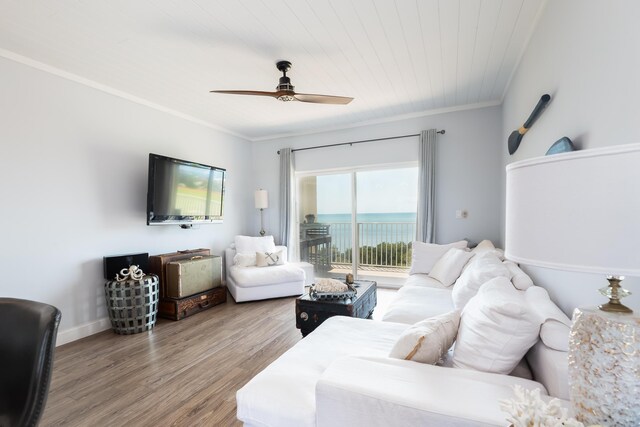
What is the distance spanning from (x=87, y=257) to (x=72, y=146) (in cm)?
114

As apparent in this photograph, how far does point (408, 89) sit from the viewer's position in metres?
3.47

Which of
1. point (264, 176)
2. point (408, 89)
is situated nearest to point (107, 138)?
Answer: point (264, 176)

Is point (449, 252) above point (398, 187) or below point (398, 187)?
below

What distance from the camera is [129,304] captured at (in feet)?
9.72

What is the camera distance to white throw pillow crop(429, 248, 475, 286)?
3070mm

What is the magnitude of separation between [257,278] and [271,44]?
2.82 meters

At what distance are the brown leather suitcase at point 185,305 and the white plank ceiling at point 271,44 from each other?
244cm

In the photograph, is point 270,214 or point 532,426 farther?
point 270,214

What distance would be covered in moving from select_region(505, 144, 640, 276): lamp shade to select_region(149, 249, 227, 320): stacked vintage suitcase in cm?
353

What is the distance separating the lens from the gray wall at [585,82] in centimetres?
103

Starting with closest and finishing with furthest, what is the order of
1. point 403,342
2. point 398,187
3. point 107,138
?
point 403,342, point 107,138, point 398,187

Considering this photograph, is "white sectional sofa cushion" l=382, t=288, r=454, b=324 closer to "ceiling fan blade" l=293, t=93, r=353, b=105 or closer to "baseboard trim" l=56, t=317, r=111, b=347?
"ceiling fan blade" l=293, t=93, r=353, b=105

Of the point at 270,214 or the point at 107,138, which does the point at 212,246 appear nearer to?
the point at 270,214

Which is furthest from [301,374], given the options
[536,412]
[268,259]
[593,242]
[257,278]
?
[268,259]
